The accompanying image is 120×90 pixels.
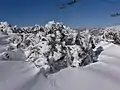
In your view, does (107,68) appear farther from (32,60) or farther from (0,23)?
(0,23)

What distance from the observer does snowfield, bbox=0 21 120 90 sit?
8.39m

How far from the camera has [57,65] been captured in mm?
11023

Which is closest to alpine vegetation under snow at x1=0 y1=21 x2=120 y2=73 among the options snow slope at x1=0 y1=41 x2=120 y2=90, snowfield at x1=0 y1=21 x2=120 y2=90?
snowfield at x1=0 y1=21 x2=120 y2=90

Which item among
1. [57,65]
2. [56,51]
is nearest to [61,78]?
[57,65]

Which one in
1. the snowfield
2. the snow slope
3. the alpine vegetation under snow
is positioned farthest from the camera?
the alpine vegetation under snow

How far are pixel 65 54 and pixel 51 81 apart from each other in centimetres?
309

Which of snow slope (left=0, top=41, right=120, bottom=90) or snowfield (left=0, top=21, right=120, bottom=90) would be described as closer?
snow slope (left=0, top=41, right=120, bottom=90)

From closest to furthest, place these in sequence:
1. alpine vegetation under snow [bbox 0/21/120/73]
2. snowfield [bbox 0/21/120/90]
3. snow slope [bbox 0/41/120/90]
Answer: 1. snow slope [bbox 0/41/120/90]
2. snowfield [bbox 0/21/120/90]
3. alpine vegetation under snow [bbox 0/21/120/73]

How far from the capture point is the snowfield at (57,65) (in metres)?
8.39

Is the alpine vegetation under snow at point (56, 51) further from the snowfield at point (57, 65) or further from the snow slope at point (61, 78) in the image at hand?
the snow slope at point (61, 78)

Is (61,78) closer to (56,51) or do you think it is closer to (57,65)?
(57,65)

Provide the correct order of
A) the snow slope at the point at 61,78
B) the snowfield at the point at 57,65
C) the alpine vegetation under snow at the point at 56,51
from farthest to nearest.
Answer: the alpine vegetation under snow at the point at 56,51
the snowfield at the point at 57,65
the snow slope at the point at 61,78

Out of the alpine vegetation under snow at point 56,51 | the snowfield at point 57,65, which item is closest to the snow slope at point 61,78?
the snowfield at point 57,65

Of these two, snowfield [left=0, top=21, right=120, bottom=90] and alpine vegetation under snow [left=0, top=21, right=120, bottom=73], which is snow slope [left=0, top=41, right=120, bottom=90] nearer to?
snowfield [left=0, top=21, right=120, bottom=90]
